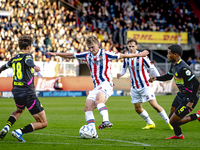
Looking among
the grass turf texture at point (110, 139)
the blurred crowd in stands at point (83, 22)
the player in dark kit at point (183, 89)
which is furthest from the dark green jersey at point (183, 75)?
the blurred crowd in stands at point (83, 22)

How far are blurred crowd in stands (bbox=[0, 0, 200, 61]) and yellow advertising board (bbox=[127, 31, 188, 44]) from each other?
1.63ft

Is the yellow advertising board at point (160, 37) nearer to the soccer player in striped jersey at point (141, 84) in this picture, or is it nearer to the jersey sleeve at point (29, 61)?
the soccer player in striped jersey at point (141, 84)

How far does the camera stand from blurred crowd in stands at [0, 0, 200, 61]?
71.6 ft

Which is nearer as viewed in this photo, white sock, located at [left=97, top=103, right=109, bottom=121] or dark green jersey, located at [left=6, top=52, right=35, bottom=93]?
dark green jersey, located at [left=6, top=52, right=35, bottom=93]

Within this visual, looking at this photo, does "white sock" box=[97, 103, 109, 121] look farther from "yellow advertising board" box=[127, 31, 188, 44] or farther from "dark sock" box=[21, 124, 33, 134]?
"yellow advertising board" box=[127, 31, 188, 44]

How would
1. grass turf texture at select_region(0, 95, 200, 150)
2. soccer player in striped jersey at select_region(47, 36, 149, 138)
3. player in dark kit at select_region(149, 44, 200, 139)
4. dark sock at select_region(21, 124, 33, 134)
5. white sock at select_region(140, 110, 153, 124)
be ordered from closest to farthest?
grass turf texture at select_region(0, 95, 200, 150) < dark sock at select_region(21, 124, 33, 134) < player in dark kit at select_region(149, 44, 200, 139) < soccer player in striped jersey at select_region(47, 36, 149, 138) < white sock at select_region(140, 110, 153, 124)

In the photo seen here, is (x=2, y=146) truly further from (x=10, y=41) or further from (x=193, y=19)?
(x=193, y=19)

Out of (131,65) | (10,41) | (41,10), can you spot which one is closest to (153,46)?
(41,10)

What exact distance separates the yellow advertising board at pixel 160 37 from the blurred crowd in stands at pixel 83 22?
1.63 ft

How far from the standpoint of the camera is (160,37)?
31.9m

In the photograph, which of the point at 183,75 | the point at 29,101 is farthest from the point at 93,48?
the point at 183,75

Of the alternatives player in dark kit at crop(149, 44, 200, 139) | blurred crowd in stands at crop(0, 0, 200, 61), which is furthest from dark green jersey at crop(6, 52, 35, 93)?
blurred crowd in stands at crop(0, 0, 200, 61)

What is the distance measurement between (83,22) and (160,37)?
7.92 meters

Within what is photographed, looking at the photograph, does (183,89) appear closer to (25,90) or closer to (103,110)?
(103,110)
